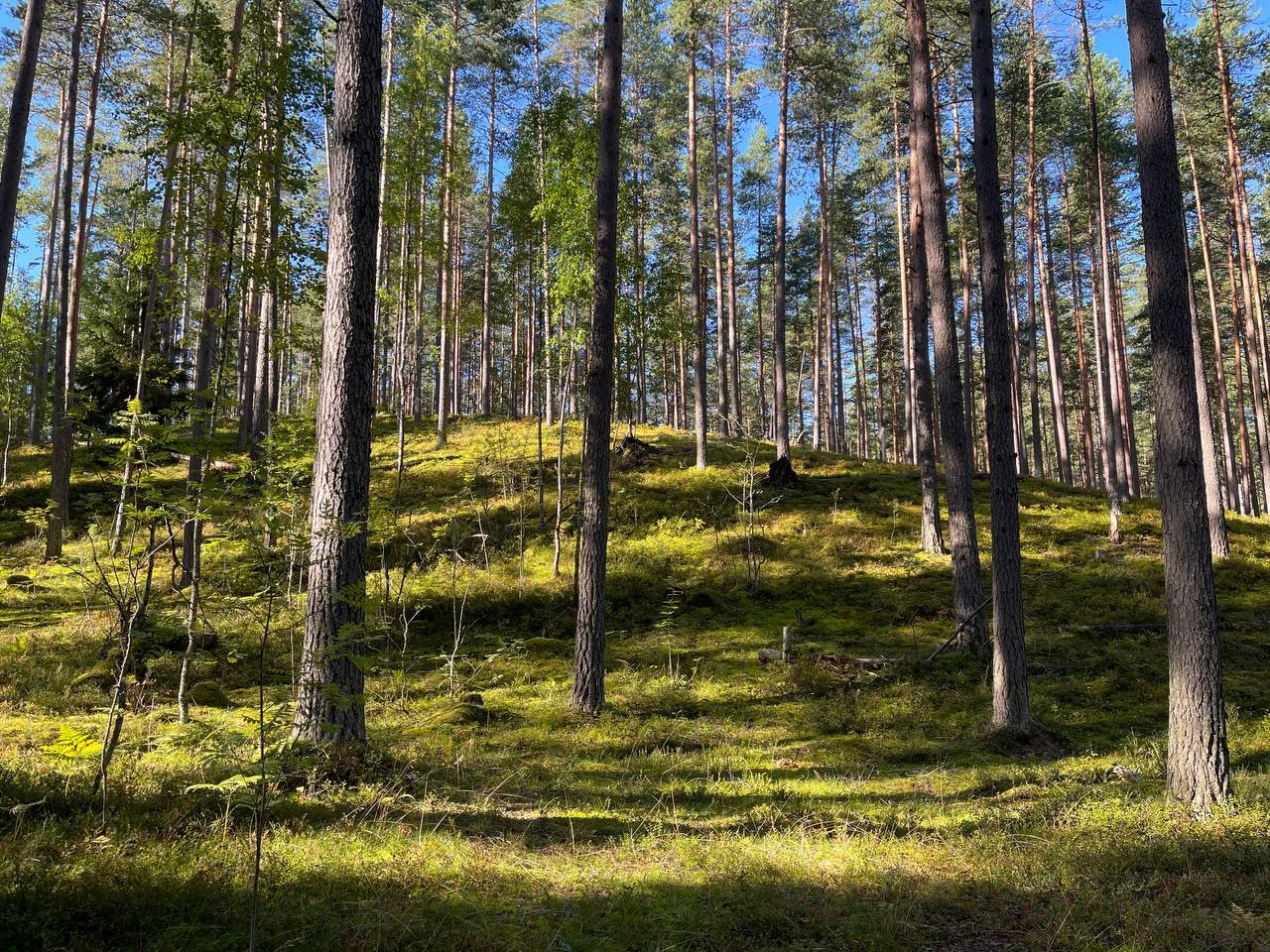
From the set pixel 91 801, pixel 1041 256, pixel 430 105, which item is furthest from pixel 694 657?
pixel 1041 256

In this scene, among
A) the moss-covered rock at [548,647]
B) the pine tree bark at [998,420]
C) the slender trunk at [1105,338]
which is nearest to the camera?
the pine tree bark at [998,420]

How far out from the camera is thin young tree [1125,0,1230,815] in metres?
5.71

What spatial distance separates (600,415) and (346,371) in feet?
12.3

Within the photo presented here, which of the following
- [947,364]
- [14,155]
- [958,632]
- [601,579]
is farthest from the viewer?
[958,632]

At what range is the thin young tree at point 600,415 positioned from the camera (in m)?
8.86

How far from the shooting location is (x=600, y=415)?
8.98 metres

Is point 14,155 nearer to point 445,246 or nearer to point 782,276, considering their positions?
point 445,246

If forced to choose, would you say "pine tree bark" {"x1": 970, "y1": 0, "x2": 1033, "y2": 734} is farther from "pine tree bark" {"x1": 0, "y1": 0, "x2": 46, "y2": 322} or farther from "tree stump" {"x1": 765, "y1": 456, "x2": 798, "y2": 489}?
"pine tree bark" {"x1": 0, "y1": 0, "x2": 46, "y2": 322}

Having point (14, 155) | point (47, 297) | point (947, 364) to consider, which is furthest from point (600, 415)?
point (47, 297)

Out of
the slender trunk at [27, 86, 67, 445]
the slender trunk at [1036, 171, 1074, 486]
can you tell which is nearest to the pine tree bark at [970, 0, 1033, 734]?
the slender trunk at [1036, 171, 1074, 486]

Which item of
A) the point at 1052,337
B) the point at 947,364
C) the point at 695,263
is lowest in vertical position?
the point at 947,364

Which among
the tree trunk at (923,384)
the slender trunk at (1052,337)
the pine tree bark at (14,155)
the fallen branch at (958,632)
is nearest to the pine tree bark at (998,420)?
the fallen branch at (958,632)

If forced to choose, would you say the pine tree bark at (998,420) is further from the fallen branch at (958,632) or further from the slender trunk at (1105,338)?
the slender trunk at (1105,338)

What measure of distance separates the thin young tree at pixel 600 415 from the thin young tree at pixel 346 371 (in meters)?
3.44
